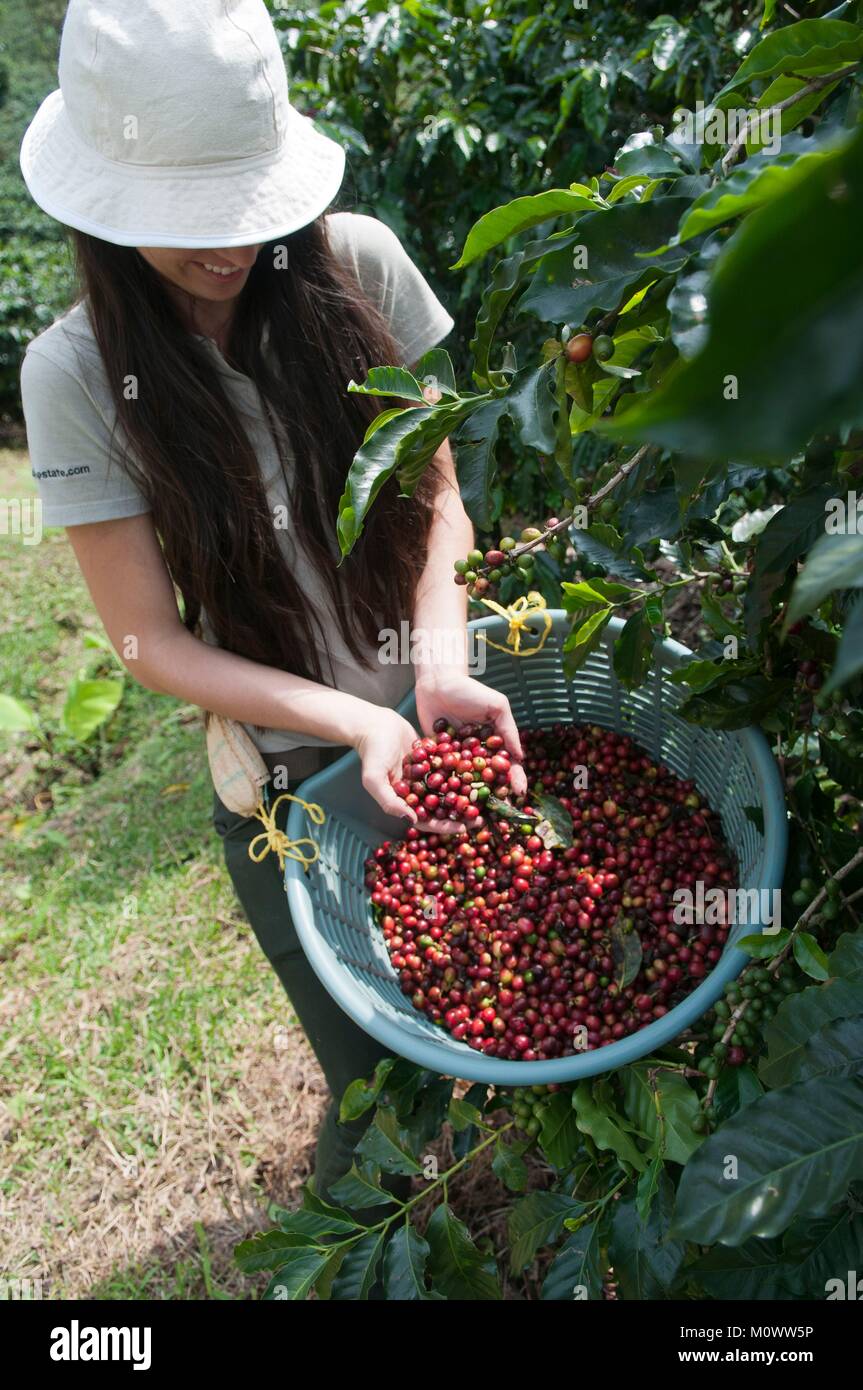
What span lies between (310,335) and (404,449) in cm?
65

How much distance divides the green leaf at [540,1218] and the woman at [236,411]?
47cm

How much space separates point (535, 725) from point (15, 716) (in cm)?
240

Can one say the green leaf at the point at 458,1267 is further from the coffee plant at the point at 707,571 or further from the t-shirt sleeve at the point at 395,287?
the t-shirt sleeve at the point at 395,287

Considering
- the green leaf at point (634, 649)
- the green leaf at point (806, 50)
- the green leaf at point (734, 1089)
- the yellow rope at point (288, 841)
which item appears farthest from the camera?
the yellow rope at point (288, 841)

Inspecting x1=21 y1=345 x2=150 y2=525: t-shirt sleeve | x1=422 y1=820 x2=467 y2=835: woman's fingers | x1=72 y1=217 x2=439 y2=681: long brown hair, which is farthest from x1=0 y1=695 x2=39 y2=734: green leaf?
x1=422 y1=820 x2=467 y2=835: woman's fingers

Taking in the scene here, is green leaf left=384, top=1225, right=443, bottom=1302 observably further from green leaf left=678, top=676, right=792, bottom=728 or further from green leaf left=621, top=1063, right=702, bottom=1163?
green leaf left=678, top=676, right=792, bottom=728

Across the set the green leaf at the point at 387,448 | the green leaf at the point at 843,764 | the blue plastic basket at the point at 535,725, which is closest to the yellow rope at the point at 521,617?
the blue plastic basket at the point at 535,725

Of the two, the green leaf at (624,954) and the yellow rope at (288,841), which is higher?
the yellow rope at (288,841)

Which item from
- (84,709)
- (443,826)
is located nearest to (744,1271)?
(443,826)

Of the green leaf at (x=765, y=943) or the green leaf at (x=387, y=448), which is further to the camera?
the green leaf at (x=765, y=943)

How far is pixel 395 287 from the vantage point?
179 cm

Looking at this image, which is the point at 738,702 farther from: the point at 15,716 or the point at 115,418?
the point at 15,716

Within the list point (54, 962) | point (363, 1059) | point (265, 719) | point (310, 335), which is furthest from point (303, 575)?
point (54, 962)

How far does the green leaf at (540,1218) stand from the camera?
143cm
